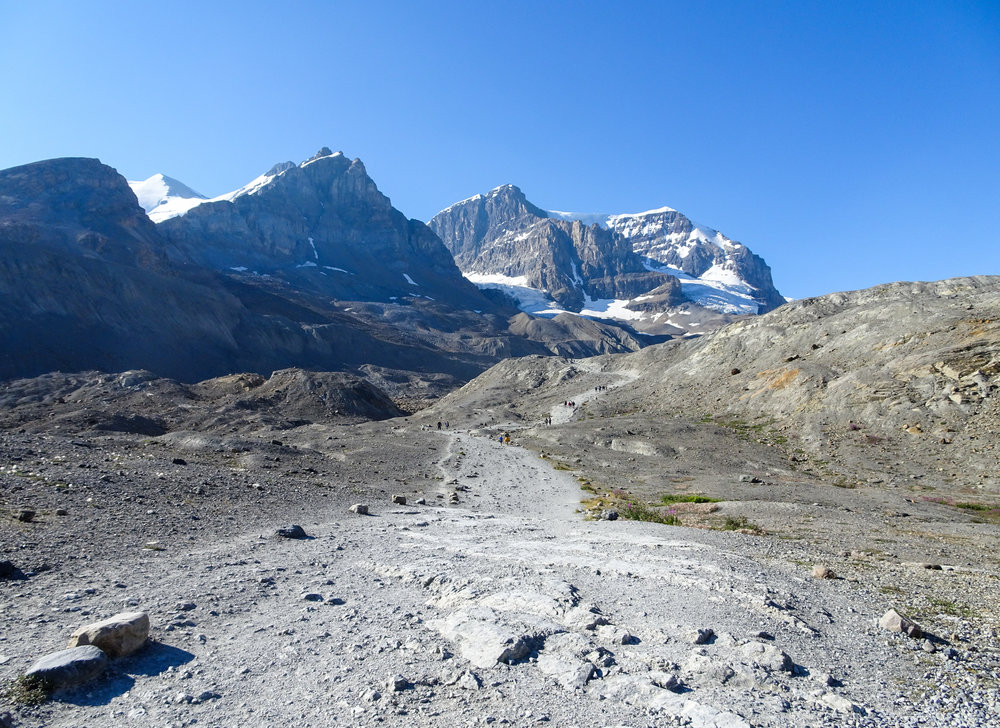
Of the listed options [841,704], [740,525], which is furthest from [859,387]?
[841,704]

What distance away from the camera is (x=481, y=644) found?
7.54 m

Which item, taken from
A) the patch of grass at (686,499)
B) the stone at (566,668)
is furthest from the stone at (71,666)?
the patch of grass at (686,499)

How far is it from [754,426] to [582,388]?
1339 inches

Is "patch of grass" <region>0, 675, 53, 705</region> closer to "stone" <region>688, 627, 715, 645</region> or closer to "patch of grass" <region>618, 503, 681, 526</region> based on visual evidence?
"stone" <region>688, 627, 715, 645</region>

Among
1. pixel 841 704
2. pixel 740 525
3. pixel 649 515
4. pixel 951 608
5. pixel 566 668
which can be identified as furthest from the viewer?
pixel 649 515

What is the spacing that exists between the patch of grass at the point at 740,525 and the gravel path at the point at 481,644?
5.67 m

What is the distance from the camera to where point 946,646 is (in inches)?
295

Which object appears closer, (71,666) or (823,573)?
(71,666)

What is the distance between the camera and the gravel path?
20.1 feet

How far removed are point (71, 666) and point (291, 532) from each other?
748 centimetres

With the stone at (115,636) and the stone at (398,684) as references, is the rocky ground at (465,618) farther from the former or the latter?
the stone at (115,636)

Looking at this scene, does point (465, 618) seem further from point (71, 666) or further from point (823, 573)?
point (823, 573)

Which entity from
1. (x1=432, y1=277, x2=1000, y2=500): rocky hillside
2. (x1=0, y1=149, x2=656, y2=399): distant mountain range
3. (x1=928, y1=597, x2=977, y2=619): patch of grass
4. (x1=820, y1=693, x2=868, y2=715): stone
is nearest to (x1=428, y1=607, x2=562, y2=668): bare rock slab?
(x1=820, y1=693, x2=868, y2=715): stone

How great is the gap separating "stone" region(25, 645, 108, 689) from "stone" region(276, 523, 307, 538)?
709 centimetres
